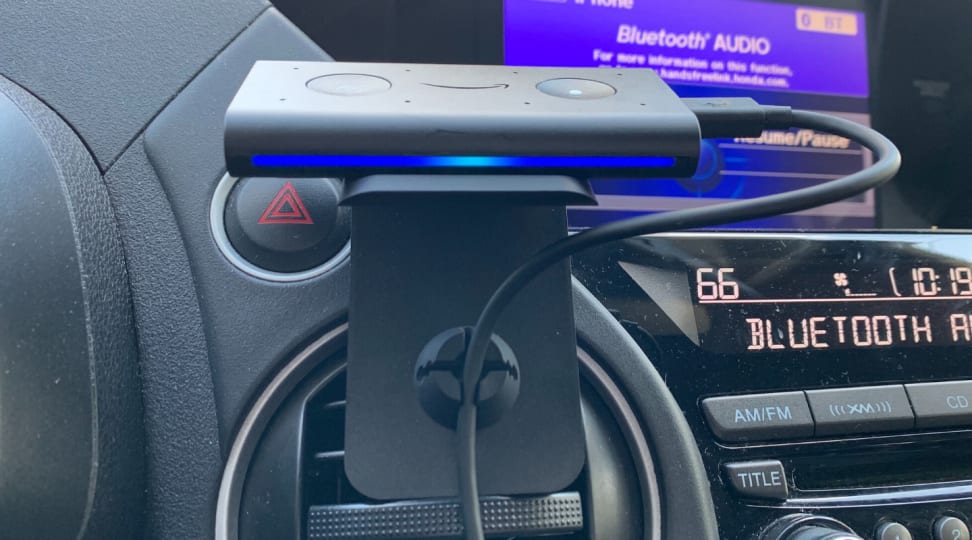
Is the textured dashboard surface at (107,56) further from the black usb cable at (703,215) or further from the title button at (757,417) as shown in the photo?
the title button at (757,417)

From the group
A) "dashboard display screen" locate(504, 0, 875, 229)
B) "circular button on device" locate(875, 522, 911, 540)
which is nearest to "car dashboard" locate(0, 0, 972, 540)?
"circular button on device" locate(875, 522, 911, 540)

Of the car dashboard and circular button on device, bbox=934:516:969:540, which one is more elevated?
the car dashboard

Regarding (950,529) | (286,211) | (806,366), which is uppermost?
(286,211)

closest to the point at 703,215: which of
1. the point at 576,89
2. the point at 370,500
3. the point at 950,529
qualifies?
the point at 576,89

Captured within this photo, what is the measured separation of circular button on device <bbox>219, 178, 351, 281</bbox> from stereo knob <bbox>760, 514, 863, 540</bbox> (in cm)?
32

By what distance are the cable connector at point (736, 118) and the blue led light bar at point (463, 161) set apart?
0.09 m

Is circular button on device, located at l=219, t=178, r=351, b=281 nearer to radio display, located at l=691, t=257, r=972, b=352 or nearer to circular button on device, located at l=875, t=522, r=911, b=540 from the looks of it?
radio display, located at l=691, t=257, r=972, b=352

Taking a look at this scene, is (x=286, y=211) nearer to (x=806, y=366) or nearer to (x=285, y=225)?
(x=285, y=225)

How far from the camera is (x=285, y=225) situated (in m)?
0.45

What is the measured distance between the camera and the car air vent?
390mm

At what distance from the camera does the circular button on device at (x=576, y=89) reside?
0.36 metres

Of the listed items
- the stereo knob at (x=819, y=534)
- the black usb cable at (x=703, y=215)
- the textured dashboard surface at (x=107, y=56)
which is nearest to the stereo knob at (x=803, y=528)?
the stereo knob at (x=819, y=534)

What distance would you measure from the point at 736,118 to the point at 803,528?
0.26 m

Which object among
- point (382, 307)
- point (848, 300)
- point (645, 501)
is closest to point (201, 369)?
point (382, 307)
